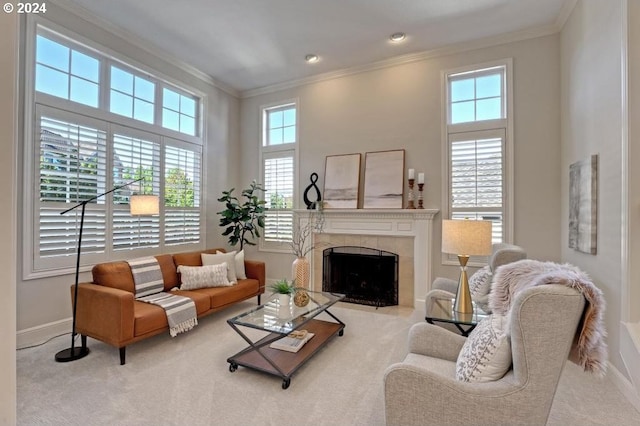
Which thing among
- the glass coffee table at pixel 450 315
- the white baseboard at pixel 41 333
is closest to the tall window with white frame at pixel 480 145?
the glass coffee table at pixel 450 315

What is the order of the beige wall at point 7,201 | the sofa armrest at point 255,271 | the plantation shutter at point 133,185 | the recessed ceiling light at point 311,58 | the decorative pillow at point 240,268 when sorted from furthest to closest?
the recessed ceiling light at point 311,58 < the sofa armrest at point 255,271 < the decorative pillow at point 240,268 < the plantation shutter at point 133,185 < the beige wall at point 7,201

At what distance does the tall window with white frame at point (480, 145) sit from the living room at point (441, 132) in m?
0.11

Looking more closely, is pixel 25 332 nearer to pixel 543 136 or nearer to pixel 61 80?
pixel 61 80

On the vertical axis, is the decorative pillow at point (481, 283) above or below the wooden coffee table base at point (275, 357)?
above

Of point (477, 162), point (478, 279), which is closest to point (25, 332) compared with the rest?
point (478, 279)

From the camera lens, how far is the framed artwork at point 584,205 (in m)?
2.76

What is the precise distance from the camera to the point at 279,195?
5.50m

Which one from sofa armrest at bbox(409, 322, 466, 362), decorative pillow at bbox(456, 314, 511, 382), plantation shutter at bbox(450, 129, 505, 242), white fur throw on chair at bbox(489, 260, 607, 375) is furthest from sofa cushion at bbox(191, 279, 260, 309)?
white fur throw on chair at bbox(489, 260, 607, 375)

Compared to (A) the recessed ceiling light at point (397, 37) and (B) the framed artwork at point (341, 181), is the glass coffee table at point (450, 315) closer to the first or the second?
(B) the framed artwork at point (341, 181)

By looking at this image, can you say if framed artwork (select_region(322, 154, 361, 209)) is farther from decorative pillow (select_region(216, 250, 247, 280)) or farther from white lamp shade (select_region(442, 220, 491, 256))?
white lamp shade (select_region(442, 220, 491, 256))

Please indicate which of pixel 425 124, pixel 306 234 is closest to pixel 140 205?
pixel 306 234

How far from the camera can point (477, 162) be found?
414 centimetres

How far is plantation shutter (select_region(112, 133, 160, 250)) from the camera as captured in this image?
3.88 meters

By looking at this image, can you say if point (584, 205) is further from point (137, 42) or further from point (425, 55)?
point (137, 42)
